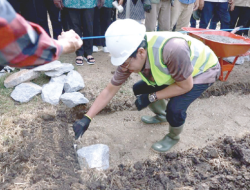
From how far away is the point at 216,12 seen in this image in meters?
5.01

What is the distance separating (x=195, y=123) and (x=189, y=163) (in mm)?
892

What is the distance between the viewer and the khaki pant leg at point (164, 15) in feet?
14.6

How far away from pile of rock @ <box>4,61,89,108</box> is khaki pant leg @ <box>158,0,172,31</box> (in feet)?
6.23

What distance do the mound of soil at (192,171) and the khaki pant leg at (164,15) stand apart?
2572 millimetres

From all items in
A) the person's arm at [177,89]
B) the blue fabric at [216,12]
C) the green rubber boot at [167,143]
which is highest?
the blue fabric at [216,12]

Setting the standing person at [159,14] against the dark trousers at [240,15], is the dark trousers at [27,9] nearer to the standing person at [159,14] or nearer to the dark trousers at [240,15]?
the standing person at [159,14]

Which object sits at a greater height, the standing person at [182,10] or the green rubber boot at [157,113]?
the standing person at [182,10]

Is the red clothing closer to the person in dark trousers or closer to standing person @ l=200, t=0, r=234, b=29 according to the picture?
the person in dark trousers

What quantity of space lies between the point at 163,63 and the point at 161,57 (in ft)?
0.20

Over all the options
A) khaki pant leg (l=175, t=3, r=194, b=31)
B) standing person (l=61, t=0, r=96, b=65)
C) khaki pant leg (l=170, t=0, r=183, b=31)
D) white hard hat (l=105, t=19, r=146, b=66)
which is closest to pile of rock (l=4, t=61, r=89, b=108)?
standing person (l=61, t=0, r=96, b=65)

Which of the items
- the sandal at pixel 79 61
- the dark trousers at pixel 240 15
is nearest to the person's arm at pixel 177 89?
the sandal at pixel 79 61

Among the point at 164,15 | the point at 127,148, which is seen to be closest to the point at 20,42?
the point at 127,148

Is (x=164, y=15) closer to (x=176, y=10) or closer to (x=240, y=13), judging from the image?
(x=176, y=10)

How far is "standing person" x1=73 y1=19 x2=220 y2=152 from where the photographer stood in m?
2.06
